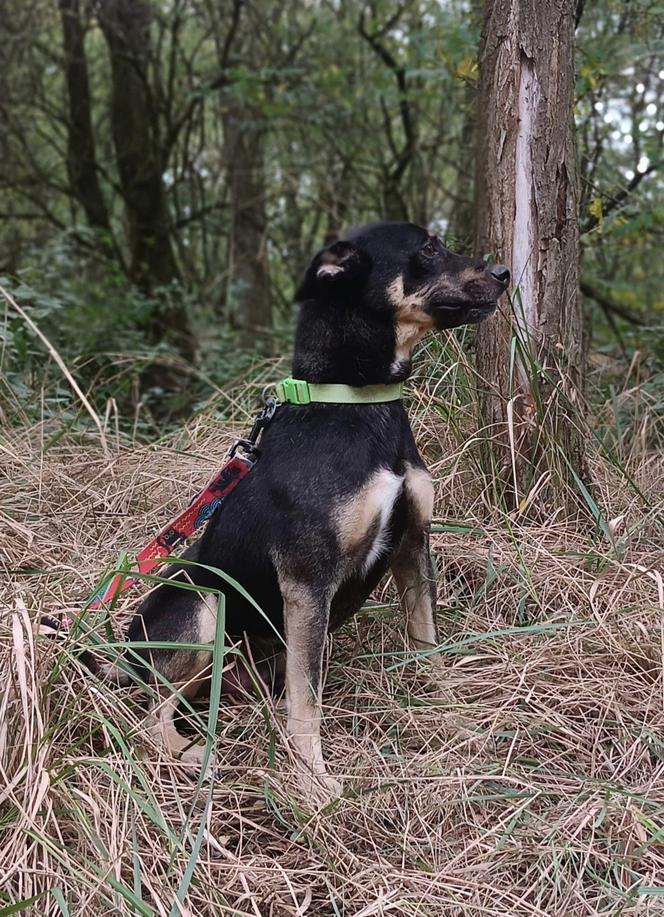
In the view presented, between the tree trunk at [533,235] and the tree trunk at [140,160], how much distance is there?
7.06 metres

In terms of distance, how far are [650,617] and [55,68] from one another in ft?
39.2

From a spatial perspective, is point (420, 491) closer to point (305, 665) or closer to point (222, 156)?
point (305, 665)

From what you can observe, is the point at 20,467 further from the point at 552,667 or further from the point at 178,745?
the point at 552,667

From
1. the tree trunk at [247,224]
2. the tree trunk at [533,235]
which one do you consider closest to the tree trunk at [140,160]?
the tree trunk at [247,224]

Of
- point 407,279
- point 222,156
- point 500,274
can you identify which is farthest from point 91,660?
point 222,156

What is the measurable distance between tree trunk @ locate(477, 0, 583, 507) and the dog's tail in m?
1.71

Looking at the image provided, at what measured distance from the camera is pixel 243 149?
11.3 metres

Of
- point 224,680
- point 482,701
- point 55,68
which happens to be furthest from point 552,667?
point 55,68

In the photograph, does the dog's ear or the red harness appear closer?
the dog's ear

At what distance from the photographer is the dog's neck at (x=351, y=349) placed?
2.84 m

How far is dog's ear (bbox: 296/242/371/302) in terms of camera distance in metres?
2.80

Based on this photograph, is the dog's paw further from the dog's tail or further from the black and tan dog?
the dog's tail

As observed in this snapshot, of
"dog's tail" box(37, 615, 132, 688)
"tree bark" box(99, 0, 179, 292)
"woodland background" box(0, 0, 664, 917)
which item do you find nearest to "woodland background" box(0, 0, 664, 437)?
"tree bark" box(99, 0, 179, 292)

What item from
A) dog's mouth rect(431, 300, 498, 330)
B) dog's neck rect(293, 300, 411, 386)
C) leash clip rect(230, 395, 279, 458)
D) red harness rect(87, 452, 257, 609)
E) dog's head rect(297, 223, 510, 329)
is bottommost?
red harness rect(87, 452, 257, 609)
